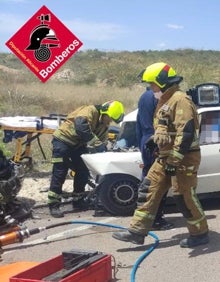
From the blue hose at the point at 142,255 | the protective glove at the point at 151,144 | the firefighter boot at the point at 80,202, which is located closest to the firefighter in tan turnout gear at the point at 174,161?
the blue hose at the point at 142,255

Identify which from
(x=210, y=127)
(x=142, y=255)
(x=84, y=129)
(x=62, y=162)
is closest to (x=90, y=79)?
(x=62, y=162)

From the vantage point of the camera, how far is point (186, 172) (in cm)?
577

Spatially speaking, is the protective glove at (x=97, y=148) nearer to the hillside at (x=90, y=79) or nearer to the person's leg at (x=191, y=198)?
the person's leg at (x=191, y=198)

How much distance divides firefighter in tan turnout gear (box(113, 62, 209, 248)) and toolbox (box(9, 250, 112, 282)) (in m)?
1.22

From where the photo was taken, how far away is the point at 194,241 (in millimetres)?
5867

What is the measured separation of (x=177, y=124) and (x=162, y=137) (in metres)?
0.20

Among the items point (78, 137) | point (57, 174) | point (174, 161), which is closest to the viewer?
point (174, 161)

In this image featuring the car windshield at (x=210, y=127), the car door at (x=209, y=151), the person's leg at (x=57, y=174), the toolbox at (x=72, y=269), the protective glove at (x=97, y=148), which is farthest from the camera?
the person's leg at (x=57, y=174)

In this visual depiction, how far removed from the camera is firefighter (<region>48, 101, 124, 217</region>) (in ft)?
25.1

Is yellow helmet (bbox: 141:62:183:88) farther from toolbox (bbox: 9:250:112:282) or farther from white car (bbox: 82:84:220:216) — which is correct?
toolbox (bbox: 9:250:112:282)

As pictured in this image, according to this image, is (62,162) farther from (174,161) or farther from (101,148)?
(174,161)

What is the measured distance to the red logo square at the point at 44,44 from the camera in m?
10.2

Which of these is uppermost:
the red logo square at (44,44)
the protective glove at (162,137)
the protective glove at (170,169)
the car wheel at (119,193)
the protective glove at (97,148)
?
the red logo square at (44,44)

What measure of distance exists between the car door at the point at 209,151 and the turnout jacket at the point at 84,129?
4.68 feet
